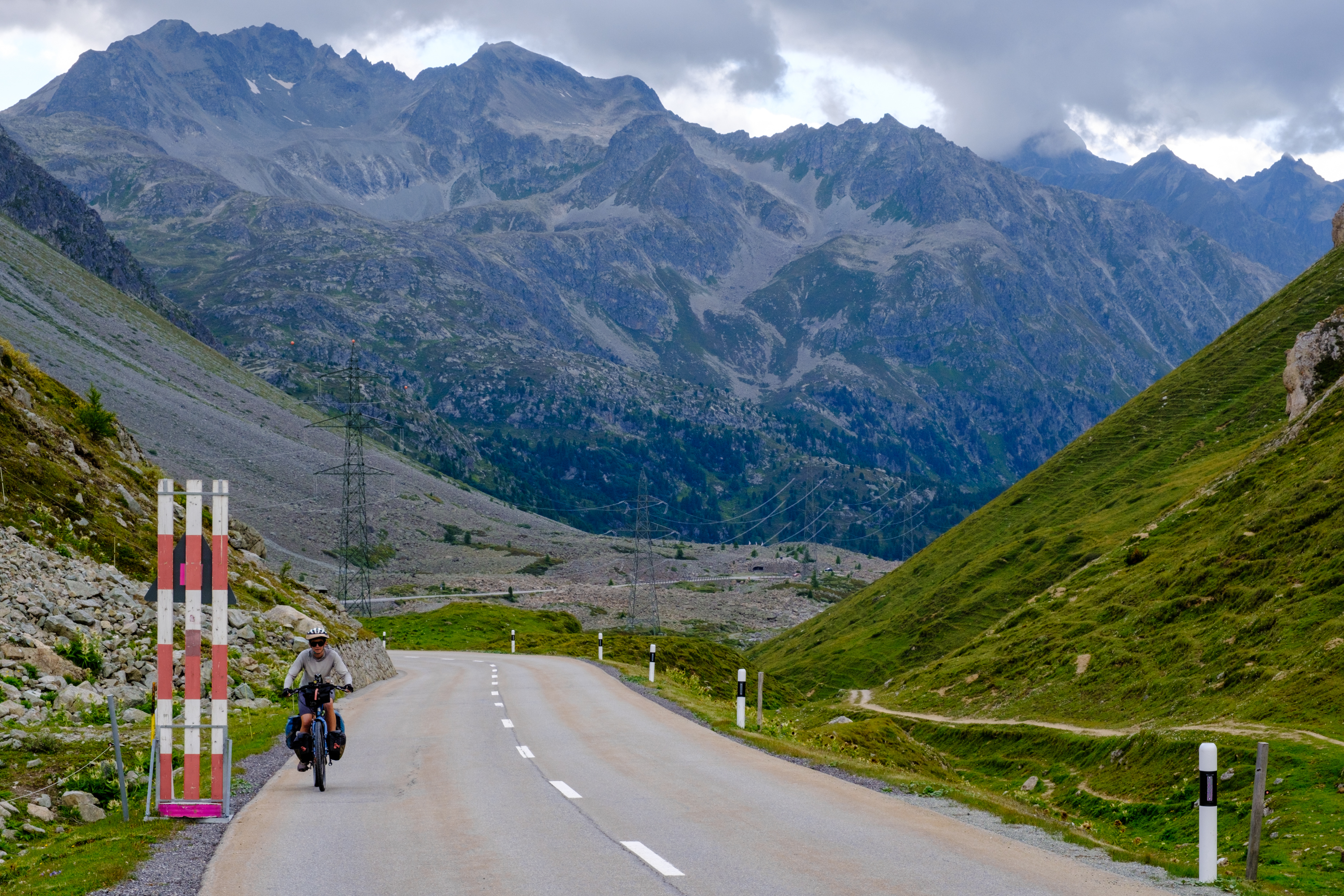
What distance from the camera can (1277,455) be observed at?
184ft

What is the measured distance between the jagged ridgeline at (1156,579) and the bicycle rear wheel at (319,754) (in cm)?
2810

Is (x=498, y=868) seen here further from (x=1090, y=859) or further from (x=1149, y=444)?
(x=1149, y=444)

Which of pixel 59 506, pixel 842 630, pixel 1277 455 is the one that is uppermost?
pixel 1277 455

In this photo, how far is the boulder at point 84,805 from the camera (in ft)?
51.7

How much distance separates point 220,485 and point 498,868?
625 centimetres

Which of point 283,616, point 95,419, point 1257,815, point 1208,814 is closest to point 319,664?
point 1208,814

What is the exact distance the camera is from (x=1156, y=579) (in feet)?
173

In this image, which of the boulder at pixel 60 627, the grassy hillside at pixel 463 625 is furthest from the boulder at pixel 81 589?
the grassy hillside at pixel 463 625

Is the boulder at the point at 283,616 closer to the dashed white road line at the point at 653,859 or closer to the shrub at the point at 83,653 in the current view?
the shrub at the point at 83,653

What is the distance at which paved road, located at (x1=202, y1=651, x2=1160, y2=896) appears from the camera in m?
11.0

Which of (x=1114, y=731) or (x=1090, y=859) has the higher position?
(x=1090, y=859)

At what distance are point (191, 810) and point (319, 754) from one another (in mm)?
2948

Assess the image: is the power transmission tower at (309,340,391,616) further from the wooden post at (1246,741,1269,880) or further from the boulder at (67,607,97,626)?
the wooden post at (1246,741,1269,880)

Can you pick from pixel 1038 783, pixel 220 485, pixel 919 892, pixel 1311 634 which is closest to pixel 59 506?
pixel 220 485
